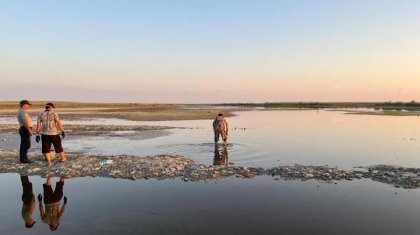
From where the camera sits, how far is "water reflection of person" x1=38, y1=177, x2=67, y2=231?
968 centimetres

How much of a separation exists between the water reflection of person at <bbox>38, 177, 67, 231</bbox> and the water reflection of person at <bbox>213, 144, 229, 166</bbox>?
7670 mm

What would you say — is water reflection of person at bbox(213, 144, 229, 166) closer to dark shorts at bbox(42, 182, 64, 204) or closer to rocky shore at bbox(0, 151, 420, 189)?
rocky shore at bbox(0, 151, 420, 189)

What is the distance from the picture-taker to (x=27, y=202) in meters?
11.4

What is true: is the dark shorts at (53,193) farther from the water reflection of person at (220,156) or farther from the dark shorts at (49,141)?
the water reflection of person at (220,156)

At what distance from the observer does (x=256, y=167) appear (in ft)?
56.1

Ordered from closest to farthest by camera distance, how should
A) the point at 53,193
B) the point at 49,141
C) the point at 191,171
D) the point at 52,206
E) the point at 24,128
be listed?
the point at 52,206, the point at 53,193, the point at 191,171, the point at 49,141, the point at 24,128

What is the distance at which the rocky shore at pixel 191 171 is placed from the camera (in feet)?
48.5

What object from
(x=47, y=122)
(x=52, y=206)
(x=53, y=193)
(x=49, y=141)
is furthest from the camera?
(x=49, y=141)

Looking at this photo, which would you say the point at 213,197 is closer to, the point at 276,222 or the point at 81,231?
the point at 276,222

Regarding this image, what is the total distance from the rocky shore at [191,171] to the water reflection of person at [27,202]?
4.88ft

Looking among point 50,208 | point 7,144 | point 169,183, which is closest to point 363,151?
point 169,183

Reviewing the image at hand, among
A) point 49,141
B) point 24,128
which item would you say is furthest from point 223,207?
point 24,128

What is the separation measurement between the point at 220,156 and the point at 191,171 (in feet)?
16.9

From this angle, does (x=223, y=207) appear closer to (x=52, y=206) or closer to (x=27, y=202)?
(x=52, y=206)
